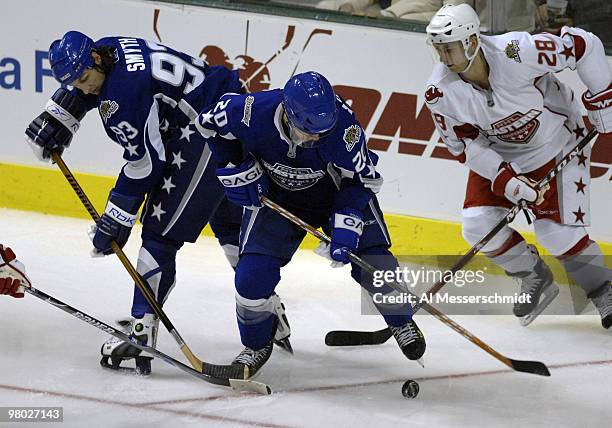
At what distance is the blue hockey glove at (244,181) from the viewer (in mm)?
3285

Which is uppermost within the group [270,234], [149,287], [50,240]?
[270,234]

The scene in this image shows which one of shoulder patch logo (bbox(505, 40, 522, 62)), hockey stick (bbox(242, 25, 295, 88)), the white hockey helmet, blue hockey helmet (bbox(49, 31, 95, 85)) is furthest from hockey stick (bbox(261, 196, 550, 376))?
hockey stick (bbox(242, 25, 295, 88))

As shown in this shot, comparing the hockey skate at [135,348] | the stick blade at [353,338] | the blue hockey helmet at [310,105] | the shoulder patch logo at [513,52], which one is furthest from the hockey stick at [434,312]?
the shoulder patch logo at [513,52]

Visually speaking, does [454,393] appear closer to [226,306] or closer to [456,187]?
[226,306]

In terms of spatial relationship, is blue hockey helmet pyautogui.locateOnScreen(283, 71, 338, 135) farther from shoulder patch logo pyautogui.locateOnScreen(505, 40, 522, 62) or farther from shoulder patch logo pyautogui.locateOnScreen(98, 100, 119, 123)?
shoulder patch logo pyautogui.locateOnScreen(505, 40, 522, 62)

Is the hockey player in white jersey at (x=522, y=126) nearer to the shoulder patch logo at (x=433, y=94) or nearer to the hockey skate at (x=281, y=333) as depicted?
the shoulder patch logo at (x=433, y=94)

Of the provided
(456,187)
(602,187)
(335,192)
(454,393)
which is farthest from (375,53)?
(454,393)

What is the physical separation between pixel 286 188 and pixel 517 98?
36.1 inches

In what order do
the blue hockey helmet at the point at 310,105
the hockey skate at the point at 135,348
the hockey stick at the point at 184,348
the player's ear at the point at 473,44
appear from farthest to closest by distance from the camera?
the player's ear at the point at 473,44 < the hockey skate at the point at 135,348 < the hockey stick at the point at 184,348 < the blue hockey helmet at the point at 310,105

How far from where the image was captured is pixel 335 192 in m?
3.40

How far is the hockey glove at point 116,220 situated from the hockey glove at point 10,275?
0.27 m

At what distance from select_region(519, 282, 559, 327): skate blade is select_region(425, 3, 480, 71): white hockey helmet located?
105 cm

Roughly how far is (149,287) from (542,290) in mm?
1547

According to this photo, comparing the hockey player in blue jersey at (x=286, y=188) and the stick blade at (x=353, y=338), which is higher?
the hockey player in blue jersey at (x=286, y=188)
